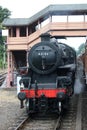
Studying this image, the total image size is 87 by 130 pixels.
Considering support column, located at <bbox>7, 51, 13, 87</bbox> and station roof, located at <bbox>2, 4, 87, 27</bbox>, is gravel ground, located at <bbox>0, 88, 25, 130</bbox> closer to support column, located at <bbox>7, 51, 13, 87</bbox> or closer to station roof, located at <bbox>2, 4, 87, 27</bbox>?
support column, located at <bbox>7, 51, 13, 87</bbox>

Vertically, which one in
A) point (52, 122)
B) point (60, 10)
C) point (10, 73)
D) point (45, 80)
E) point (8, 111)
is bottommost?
point (52, 122)

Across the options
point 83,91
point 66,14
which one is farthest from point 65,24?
point 83,91

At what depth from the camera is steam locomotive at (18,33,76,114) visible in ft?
44.5

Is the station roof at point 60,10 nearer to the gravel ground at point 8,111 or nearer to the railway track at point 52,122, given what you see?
the gravel ground at point 8,111

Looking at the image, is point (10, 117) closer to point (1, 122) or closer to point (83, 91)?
point (1, 122)

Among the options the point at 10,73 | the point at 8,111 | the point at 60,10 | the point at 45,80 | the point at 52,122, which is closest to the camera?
the point at 52,122

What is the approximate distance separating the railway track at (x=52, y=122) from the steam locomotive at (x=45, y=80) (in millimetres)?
→ 357

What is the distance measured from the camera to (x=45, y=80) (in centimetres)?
1434

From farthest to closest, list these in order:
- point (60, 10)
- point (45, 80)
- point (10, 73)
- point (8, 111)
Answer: point (10, 73)
point (60, 10)
point (8, 111)
point (45, 80)

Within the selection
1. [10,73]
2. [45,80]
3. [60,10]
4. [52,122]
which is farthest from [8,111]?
[10,73]

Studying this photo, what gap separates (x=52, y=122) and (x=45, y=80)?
1854mm

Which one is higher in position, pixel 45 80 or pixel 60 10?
pixel 60 10

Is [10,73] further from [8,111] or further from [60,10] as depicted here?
[8,111]

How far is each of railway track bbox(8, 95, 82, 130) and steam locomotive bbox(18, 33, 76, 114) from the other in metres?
0.36
